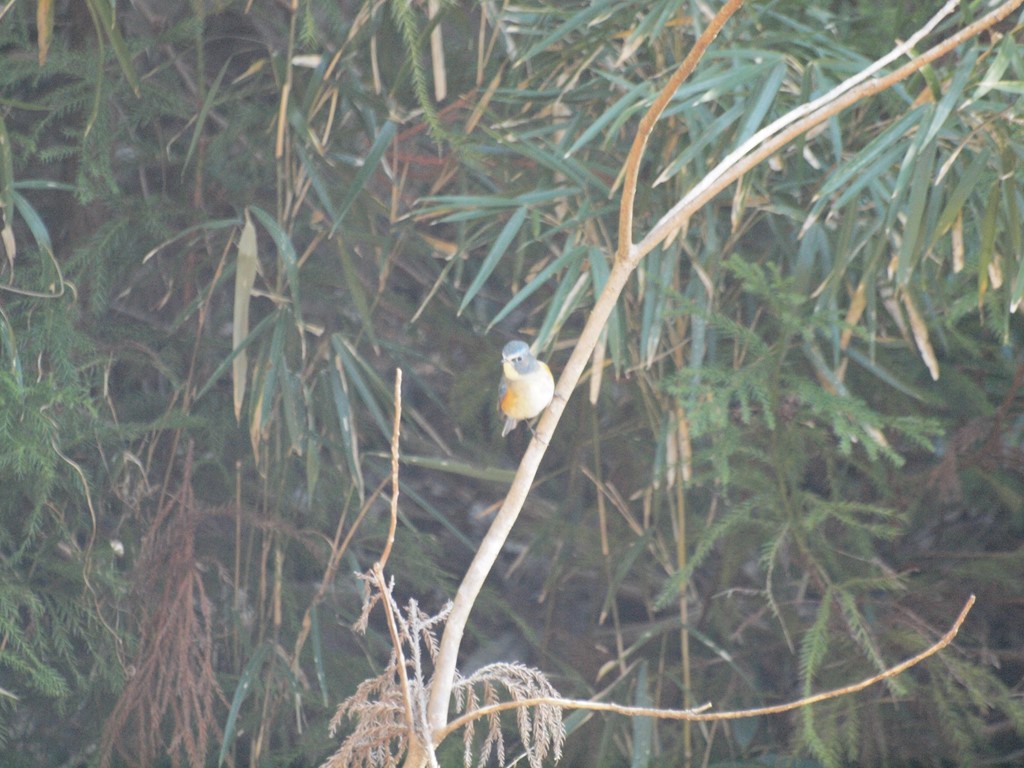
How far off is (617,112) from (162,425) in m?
1.31

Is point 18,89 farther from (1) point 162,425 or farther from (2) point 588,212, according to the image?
(2) point 588,212

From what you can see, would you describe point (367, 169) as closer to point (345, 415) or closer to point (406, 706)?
point (345, 415)

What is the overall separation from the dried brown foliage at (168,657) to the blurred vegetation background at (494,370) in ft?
0.04

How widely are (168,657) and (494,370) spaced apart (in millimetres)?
1114

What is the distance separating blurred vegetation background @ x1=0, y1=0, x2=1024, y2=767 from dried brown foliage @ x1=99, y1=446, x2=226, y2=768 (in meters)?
0.01

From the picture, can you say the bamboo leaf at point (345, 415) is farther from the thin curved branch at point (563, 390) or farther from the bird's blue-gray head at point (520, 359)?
the thin curved branch at point (563, 390)

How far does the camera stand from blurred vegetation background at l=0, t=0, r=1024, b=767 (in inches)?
97.3

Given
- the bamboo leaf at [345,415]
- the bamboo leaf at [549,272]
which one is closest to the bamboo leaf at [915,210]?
the bamboo leaf at [549,272]

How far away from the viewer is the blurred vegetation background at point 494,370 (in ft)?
8.11

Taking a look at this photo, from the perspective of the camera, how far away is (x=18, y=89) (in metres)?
2.94

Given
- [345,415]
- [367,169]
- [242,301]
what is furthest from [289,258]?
[345,415]

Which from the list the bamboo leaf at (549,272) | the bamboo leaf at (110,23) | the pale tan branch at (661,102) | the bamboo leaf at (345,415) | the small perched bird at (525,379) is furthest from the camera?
the bamboo leaf at (345,415)

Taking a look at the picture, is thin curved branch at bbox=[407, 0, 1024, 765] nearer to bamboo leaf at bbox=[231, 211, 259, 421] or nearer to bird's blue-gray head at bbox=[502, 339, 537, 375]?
bird's blue-gray head at bbox=[502, 339, 537, 375]

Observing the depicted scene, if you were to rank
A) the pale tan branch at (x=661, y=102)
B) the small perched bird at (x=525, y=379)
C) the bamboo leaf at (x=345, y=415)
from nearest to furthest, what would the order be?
the pale tan branch at (x=661, y=102), the small perched bird at (x=525, y=379), the bamboo leaf at (x=345, y=415)
